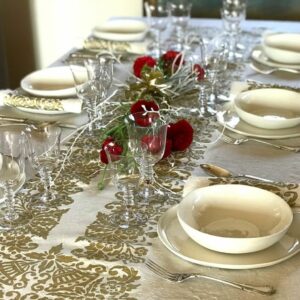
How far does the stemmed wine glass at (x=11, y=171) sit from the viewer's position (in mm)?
968

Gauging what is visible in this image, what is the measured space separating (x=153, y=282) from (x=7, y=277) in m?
0.20

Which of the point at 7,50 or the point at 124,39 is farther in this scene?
the point at 7,50

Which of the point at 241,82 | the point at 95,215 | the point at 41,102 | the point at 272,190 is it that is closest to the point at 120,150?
the point at 95,215

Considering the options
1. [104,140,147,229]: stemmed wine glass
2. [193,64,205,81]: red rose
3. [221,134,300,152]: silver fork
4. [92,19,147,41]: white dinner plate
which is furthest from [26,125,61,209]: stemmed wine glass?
[92,19,147,41]: white dinner plate

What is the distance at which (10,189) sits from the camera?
982 mm

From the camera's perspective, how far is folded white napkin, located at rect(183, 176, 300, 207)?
3.23 ft

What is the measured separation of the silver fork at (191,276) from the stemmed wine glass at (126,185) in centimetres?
12

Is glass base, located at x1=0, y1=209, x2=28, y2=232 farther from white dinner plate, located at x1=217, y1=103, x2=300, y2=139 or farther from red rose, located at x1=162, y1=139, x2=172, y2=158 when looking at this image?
white dinner plate, located at x1=217, y1=103, x2=300, y2=139

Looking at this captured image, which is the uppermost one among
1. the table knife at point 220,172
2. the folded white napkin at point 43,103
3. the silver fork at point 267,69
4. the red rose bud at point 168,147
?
the folded white napkin at point 43,103

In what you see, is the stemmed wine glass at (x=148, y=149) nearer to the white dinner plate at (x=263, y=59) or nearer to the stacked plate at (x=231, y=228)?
the stacked plate at (x=231, y=228)

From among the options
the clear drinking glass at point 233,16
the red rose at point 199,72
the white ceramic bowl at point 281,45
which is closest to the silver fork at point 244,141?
the red rose at point 199,72

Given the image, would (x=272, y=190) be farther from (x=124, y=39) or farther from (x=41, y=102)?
(x=124, y=39)

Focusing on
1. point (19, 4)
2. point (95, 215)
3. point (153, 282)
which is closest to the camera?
point (153, 282)

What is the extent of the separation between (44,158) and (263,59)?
94 cm
